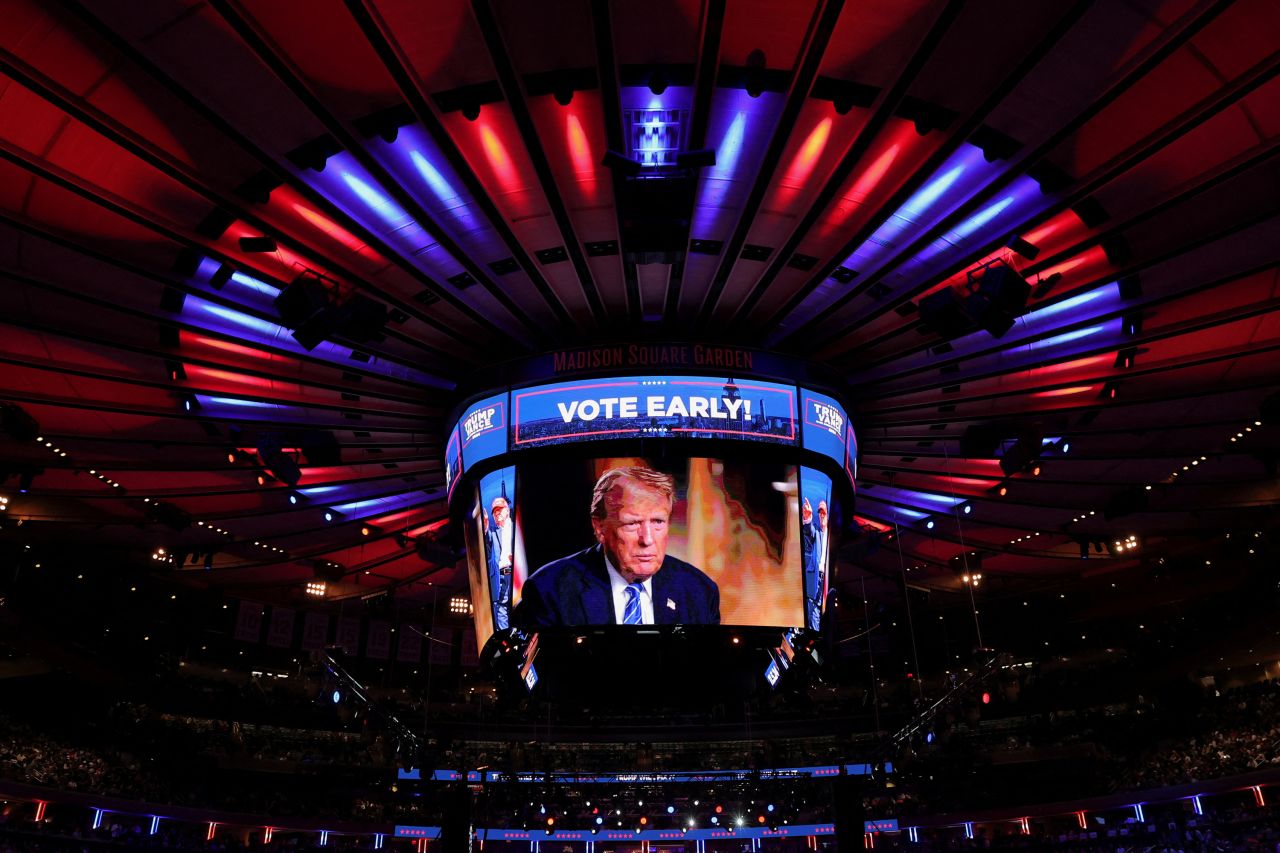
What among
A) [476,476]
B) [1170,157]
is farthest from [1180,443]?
[476,476]

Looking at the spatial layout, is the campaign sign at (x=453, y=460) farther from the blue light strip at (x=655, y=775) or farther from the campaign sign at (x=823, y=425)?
the blue light strip at (x=655, y=775)

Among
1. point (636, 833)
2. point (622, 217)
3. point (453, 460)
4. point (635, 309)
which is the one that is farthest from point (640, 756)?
point (622, 217)

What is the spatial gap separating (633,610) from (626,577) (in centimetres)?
56

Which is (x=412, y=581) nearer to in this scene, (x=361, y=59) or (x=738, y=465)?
(x=738, y=465)

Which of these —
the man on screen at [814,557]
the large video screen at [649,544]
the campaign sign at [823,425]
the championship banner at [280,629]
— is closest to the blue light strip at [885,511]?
the campaign sign at [823,425]

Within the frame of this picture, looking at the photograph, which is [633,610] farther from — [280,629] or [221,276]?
[280,629]

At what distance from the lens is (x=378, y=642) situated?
36.4 meters

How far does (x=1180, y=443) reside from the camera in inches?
796

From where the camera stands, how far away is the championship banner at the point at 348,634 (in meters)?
34.7

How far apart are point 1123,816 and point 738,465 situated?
110 feet

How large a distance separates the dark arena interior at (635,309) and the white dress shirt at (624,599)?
0.09 m

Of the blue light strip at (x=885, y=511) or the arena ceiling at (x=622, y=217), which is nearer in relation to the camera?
the arena ceiling at (x=622, y=217)

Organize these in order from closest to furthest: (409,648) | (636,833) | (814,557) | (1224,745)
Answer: (814,557)
(1224,745)
(409,648)
(636,833)

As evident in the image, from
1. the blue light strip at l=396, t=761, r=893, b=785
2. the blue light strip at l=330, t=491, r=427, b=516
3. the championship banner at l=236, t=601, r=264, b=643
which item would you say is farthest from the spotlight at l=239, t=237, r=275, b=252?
the championship banner at l=236, t=601, r=264, b=643
